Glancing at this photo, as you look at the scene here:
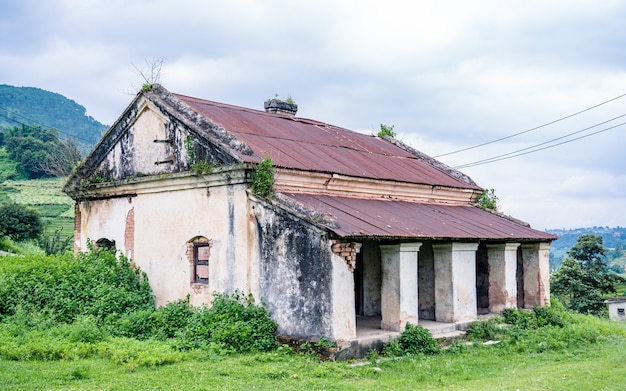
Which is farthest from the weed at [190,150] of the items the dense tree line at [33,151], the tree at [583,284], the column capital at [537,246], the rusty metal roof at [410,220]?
the dense tree line at [33,151]

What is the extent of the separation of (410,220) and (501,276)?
3253mm

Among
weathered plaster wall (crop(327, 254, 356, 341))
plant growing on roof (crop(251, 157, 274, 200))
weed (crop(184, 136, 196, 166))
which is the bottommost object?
weathered plaster wall (crop(327, 254, 356, 341))

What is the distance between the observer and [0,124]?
130 metres

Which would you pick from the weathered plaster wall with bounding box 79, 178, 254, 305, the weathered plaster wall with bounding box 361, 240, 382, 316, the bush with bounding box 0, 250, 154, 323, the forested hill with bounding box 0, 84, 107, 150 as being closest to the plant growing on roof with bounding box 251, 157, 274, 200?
the weathered plaster wall with bounding box 79, 178, 254, 305

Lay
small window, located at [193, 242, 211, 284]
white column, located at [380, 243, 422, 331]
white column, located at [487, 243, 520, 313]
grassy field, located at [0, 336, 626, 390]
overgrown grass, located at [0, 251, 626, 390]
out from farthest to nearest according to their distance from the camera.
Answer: white column, located at [487, 243, 520, 313]
small window, located at [193, 242, 211, 284]
white column, located at [380, 243, 422, 331]
overgrown grass, located at [0, 251, 626, 390]
grassy field, located at [0, 336, 626, 390]

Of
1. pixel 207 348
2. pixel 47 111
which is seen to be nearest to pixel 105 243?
pixel 207 348

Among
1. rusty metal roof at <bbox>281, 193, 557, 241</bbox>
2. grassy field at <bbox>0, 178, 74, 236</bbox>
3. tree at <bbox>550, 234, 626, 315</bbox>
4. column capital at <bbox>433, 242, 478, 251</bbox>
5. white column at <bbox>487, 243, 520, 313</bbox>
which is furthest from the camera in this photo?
grassy field at <bbox>0, 178, 74, 236</bbox>

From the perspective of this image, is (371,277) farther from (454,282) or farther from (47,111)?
(47,111)

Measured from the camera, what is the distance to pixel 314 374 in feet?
30.6

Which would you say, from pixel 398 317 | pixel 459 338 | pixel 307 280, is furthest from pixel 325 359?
pixel 459 338

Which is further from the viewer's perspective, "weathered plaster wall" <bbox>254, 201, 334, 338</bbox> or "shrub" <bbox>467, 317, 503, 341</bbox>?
"shrub" <bbox>467, 317, 503, 341</bbox>

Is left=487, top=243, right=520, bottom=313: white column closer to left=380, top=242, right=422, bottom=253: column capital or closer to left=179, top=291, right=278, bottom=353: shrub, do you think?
left=380, top=242, right=422, bottom=253: column capital

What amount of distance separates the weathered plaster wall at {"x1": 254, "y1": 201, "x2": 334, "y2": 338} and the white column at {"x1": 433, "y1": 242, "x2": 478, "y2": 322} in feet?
11.2

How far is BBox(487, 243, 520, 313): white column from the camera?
1449cm
